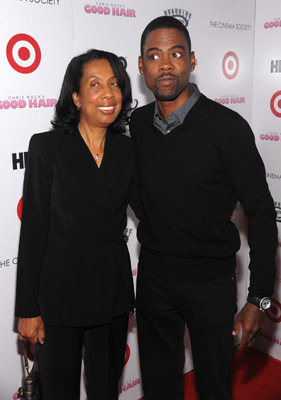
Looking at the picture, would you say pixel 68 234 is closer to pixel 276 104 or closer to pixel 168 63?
pixel 168 63

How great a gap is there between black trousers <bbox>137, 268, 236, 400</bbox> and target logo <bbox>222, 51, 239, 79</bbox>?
1676mm

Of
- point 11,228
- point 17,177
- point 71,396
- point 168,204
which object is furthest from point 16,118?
point 71,396

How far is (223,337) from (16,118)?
4.68 feet

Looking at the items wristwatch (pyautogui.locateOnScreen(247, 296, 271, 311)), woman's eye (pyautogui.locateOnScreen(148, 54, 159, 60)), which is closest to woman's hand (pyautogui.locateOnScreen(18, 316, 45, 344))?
wristwatch (pyautogui.locateOnScreen(247, 296, 271, 311))

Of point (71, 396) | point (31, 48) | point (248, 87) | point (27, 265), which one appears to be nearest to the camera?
point (27, 265)

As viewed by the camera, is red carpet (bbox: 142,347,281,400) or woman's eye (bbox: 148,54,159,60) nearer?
woman's eye (bbox: 148,54,159,60)

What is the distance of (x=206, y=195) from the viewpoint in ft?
6.45

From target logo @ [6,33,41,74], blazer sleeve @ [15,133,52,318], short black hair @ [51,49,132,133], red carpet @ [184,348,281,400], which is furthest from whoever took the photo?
red carpet @ [184,348,281,400]

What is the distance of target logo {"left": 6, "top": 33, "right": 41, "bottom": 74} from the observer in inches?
84.2

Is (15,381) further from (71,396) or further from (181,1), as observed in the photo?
(181,1)

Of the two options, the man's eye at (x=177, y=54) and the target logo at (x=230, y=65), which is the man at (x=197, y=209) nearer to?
the man's eye at (x=177, y=54)

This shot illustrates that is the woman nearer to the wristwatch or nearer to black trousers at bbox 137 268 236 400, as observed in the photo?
black trousers at bbox 137 268 236 400

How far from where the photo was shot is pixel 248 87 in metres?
3.37

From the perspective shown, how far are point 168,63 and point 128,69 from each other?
0.69 m
